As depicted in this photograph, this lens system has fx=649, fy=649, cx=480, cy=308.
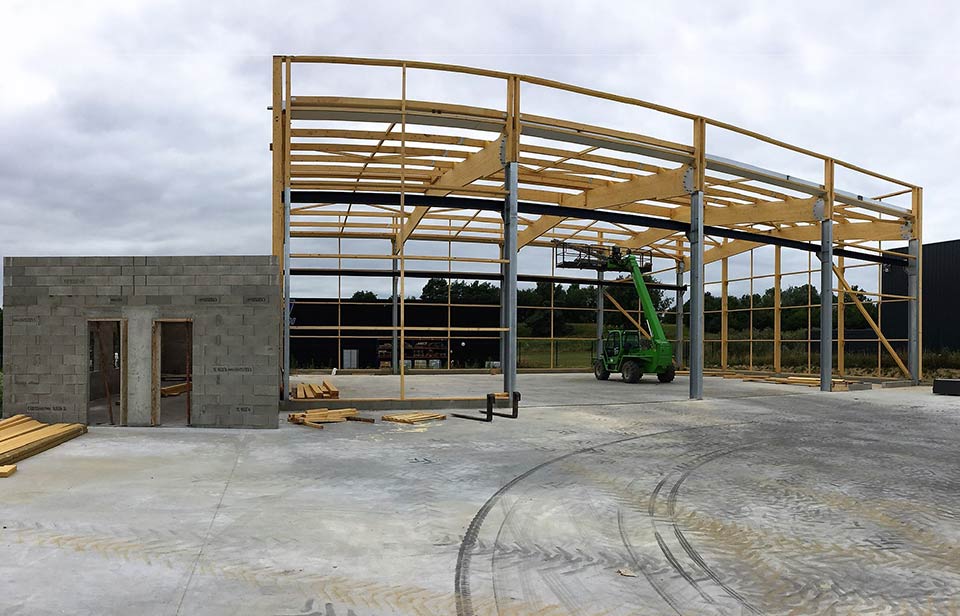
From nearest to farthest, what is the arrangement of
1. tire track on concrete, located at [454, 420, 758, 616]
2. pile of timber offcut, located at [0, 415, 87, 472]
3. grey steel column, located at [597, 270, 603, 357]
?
1. tire track on concrete, located at [454, 420, 758, 616]
2. pile of timber offcut, located at [0, 415, 87, 472]
3. grey steel column, located at [597, 270, 603, 357]

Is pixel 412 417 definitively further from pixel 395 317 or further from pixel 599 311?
pixel 599 311

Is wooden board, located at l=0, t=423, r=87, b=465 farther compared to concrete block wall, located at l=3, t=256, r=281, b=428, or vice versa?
concrete block wall, located at l=3, t=256, r=281, b=428

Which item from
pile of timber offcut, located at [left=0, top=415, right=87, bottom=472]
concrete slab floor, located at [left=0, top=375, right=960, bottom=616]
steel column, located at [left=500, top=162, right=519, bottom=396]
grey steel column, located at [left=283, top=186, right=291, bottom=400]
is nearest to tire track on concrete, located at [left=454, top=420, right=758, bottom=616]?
concrete slab floor, located at [left=0, top=375, right=960, bottom=616]

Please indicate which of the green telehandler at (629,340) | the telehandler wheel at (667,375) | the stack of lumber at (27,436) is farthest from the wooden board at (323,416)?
the telehandler wheel at (667,375)

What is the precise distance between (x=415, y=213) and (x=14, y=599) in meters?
19.3

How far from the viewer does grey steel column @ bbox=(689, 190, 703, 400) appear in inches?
717

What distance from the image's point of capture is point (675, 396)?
757 inches

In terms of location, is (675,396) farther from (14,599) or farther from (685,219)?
(14,599)

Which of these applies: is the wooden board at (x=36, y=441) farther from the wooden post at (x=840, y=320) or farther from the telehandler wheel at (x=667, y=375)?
the wooden post at (x=840, y=320)

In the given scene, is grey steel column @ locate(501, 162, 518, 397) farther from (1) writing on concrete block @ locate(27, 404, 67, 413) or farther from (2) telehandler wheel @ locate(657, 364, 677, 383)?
(2) telehandler wheel @ locate(657, 364, 677, 383)

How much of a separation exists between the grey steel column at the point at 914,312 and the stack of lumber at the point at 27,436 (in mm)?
27694

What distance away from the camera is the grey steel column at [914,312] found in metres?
25.4

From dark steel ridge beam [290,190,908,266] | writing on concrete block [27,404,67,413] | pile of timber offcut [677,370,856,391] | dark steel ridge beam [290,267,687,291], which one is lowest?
pile of timber offcut [677,370,856,391]

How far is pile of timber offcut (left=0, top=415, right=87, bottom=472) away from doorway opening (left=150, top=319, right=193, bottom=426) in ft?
4.52
